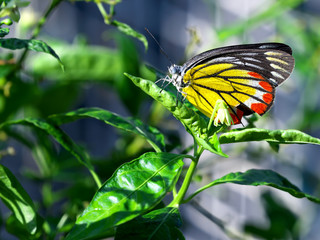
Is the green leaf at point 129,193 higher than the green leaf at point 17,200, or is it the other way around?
the green leaf at point 129,193

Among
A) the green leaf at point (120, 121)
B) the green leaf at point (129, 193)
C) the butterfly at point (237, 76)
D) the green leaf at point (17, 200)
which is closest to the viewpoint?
the green leaf at point (129, 193)

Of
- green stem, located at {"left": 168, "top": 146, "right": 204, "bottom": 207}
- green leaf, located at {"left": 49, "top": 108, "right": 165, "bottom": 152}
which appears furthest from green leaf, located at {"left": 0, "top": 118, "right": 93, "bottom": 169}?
green stem, located at {"left": 168, "top": 146, "right": 204, "bottom": 207}

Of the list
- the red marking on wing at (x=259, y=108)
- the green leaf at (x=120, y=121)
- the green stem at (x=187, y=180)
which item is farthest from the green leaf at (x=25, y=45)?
the red marking on wing at (x=259, y=108)

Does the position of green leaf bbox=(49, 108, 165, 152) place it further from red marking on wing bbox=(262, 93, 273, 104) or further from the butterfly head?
red marking on wing bbox=(262, 93, 273, 104)

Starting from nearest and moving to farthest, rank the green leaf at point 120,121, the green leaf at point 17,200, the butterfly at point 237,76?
the green leaf at point 17,200 → the green leaf at point 120,121 → the butterfly at point 237,76

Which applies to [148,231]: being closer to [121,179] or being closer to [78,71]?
[121,179]

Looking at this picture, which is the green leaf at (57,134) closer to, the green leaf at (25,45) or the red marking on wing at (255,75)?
the green leaf at (25,45)

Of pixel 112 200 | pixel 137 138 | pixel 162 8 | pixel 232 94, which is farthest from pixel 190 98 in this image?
pixel 162 8
